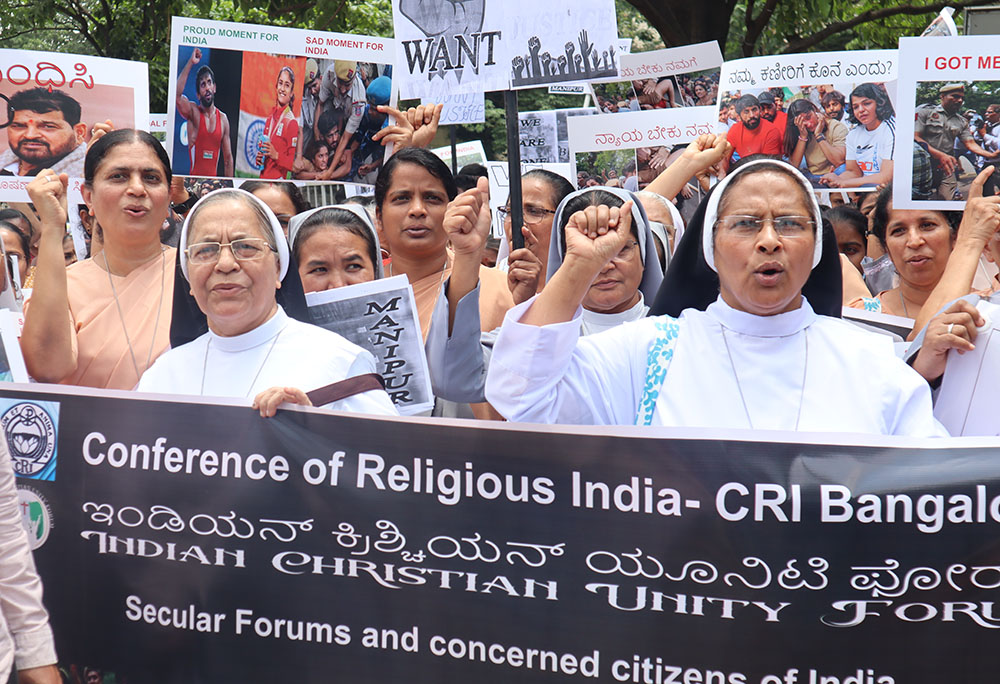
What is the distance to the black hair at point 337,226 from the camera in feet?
14.4

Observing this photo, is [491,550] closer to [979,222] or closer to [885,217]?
[979,222]

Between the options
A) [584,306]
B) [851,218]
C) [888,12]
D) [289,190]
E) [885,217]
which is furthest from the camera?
[888,12]

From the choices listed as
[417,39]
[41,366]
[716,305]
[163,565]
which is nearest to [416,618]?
[163,565]

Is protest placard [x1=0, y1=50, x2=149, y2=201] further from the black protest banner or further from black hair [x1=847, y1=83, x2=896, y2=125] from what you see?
black hair [x1=847, y1=83, x2=896, y2=125]

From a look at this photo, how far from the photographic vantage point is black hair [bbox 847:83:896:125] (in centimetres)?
624

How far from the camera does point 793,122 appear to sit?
6203mm

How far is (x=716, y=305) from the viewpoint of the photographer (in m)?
3.26

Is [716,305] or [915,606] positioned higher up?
[716,305]

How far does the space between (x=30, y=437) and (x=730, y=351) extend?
2074mm

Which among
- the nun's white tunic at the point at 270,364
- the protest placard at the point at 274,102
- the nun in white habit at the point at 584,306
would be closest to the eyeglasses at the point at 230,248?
the nun's white tunic at the point at 270,364

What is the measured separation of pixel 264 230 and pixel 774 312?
1593mm

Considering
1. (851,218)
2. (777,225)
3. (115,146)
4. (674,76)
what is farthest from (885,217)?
(674,76)

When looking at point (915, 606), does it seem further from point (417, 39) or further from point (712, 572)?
point (417, 39)

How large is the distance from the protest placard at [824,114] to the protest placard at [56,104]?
3200 millimetres
